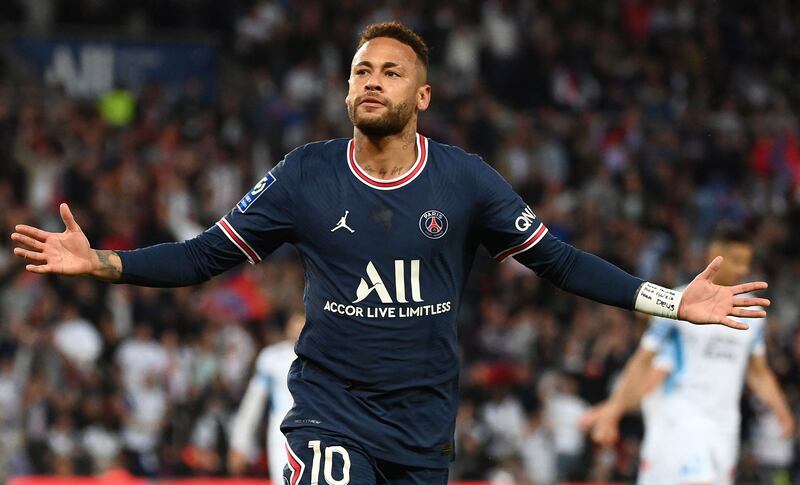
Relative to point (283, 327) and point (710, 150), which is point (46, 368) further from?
point (710, 150)

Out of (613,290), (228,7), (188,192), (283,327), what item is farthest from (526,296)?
(613,290)

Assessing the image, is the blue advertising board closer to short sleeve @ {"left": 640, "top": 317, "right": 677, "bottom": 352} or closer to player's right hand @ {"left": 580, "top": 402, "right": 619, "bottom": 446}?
short sleeve @ {"left": 640, "top": 317, "right": 677, "bottom": 352}

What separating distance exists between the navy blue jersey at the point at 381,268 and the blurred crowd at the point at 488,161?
863cm

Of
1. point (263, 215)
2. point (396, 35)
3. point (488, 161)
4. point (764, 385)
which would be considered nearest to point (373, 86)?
point (396, 35)

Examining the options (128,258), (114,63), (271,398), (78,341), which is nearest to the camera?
(128,258)

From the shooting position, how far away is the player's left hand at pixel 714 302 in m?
5.57

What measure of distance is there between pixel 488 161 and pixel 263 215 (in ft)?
43.0

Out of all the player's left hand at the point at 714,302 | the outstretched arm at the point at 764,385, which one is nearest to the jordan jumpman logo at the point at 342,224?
the player's left hand at the point at 714,302

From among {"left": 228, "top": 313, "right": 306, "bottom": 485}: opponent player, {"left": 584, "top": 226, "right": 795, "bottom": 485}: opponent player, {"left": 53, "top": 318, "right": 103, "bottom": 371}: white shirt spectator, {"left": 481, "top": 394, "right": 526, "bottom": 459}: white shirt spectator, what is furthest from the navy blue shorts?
{"left": 53, "top": 318, "right": 103, "bottom": 371}: white shirt spectator

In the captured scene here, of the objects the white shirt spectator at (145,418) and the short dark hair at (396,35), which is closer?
the short dark hair at (396,35)

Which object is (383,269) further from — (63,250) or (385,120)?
(63,250)

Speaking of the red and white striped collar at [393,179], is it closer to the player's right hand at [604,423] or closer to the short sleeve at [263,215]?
the short sleeve at [263,215]

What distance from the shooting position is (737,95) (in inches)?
846

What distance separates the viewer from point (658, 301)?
223 inches
